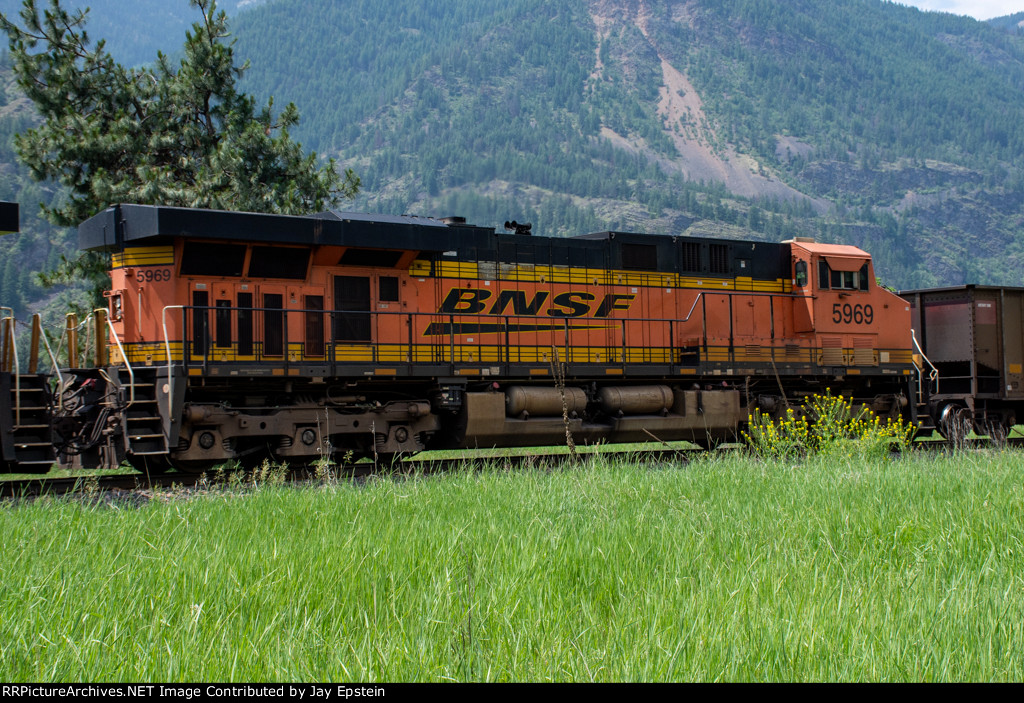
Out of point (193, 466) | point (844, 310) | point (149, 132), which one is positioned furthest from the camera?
point (149, 132)

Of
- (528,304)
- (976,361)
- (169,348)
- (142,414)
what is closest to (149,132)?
(169,348)

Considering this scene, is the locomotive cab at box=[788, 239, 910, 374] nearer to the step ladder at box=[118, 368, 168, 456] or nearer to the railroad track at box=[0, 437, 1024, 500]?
the railroad track at box=[0, 437, 1024, 500]

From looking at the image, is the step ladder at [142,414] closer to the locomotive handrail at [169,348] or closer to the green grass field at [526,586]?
the locomotive handrail at [169,348]

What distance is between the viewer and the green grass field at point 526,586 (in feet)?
11.2

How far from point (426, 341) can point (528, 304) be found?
1928 mm

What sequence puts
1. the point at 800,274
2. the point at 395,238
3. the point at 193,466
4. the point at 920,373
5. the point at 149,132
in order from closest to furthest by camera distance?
the point at 193,466 < the point at 395,238 < the point at 800,274 < the point at 920,373 < the point at 149,132

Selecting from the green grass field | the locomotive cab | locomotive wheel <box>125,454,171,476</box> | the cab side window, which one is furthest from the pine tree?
the green grass field

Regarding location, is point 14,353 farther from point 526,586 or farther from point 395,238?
point 526,586

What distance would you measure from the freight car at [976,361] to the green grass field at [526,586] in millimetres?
11236

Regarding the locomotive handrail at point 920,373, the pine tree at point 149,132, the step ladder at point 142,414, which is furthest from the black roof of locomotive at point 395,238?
the pine tree at point 149,132

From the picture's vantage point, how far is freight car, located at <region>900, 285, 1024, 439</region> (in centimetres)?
1758

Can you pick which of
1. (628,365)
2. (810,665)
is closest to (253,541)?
(810,665)

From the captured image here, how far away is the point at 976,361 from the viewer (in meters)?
17.6

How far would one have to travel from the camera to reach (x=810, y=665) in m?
Result: 3.35
